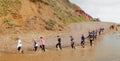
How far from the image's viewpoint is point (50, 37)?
45.0 meters

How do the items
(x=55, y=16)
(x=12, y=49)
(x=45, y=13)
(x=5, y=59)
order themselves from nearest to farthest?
1. (x=5, y=59)
2. (x=12, y=49)
3. (x=45, y=13)
4. (x=55, y=16)

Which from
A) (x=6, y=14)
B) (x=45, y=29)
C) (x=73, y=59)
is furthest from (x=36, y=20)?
(x=73, y=59)

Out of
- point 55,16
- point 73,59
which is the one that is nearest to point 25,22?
point 55,16

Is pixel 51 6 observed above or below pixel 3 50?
above

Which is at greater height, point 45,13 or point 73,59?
point 45,13

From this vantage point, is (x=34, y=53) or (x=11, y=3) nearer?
(x=34, y=53)

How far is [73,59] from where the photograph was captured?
94.3ft

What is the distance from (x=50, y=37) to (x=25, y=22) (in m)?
3.80

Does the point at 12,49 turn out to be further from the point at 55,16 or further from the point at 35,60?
the point at 55,16

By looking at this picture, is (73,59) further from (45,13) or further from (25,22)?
(45,13)

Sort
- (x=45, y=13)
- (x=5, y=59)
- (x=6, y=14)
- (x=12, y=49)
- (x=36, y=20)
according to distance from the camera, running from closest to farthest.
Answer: (x=5, y=59)
(x=12, y=49)
(x=6, y=14)
(x=36, y=20)
(x=45, y=13)

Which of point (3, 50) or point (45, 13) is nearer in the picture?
point (3, 50)

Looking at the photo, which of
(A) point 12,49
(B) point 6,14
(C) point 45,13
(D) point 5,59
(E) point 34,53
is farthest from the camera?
(C) point 45,13

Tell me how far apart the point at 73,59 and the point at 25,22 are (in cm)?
1832
